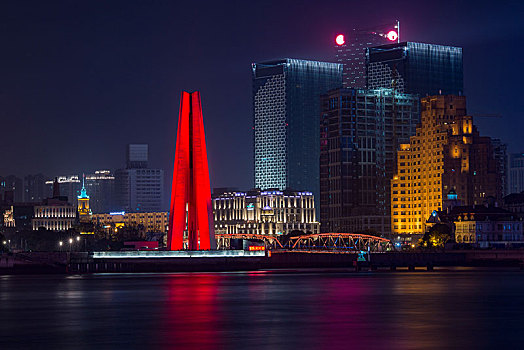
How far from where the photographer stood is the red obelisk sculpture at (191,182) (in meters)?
178

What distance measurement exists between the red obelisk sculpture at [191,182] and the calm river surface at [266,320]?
8496cm

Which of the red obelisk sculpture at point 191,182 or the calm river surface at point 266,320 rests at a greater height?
the red obelisk sculpture at point 191,182

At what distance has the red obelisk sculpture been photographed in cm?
17850

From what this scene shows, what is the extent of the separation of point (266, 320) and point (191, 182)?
12517cm

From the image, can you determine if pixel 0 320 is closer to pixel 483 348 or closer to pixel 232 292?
pixel 483 348

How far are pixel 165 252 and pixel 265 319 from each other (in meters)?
132

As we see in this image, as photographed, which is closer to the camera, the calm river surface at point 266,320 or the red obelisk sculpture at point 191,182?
the calm river surface at point 266,320

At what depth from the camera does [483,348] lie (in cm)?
4578

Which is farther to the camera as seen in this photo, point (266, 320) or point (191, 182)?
point (191, 182)

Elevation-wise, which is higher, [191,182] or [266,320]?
[191,182]

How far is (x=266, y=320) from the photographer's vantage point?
2437 inches

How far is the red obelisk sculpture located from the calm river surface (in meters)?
85.0

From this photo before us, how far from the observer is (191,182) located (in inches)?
7333

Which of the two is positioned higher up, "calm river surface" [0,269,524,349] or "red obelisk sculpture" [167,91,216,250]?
"red obelisk sculpture" [167,91,216,250]
